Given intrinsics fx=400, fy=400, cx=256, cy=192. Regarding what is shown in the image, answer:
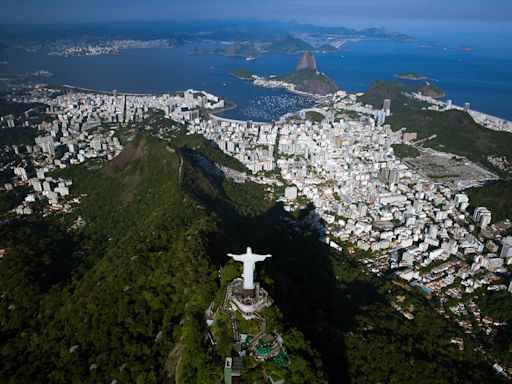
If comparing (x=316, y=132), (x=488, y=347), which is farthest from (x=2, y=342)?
(x=316, y=132)

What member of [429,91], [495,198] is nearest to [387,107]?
[429,91]

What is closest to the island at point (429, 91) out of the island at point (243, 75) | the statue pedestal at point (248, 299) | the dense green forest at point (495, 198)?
the island at point (243, 75)

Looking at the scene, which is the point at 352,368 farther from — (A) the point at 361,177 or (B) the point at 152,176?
(A) the point at 361,177

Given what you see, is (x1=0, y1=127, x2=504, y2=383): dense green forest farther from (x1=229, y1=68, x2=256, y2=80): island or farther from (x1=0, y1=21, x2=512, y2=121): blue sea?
(x1=229, y1=68, x2=256, y2=80): island

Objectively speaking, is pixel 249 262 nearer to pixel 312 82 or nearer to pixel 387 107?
pixel 387 107

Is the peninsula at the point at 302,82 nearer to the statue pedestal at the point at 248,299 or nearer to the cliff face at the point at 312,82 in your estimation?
the cliff face at the point at 312,82

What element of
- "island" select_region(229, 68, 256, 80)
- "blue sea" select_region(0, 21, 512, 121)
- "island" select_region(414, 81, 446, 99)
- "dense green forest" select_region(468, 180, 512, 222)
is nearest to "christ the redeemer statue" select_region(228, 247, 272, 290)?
"dense green forest" select_region(468, 180, 512, 222)
